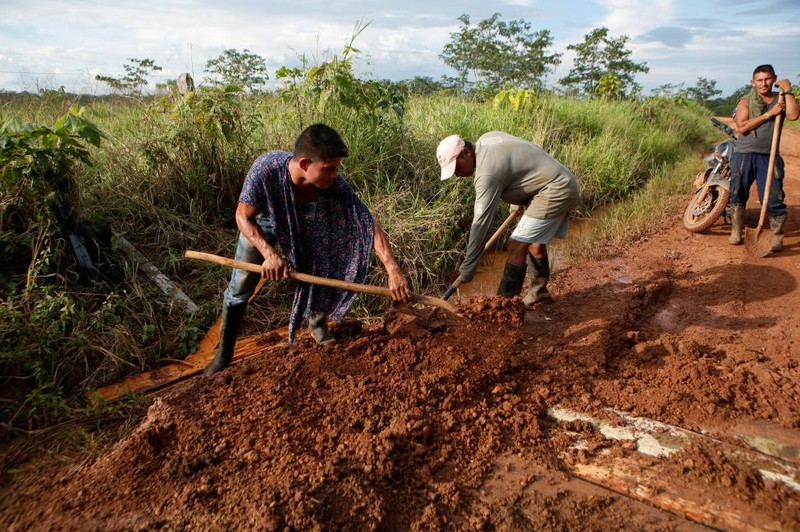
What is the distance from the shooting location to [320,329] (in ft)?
10.4

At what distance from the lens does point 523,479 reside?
2115 mm

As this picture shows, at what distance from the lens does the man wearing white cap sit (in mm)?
3201

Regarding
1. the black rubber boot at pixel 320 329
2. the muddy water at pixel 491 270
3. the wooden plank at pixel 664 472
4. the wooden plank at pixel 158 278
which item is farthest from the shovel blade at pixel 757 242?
the wooden plank at pixel 158 278

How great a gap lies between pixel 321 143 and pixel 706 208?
494 cm

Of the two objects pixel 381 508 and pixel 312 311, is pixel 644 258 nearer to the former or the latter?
pixel 312 311

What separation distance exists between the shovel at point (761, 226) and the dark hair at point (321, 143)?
423cm

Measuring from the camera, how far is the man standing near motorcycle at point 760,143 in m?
4.41

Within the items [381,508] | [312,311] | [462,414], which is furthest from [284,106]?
[381,508]

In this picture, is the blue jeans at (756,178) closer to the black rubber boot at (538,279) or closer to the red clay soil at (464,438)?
the red clay soil at (464,438)

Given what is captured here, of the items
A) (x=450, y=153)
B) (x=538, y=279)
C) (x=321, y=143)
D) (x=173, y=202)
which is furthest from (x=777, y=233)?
(x=173, y=202)

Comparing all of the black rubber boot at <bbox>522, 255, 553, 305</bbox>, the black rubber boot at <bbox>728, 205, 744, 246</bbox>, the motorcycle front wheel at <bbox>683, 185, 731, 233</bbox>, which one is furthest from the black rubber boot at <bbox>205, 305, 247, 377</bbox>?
the motorcycle front wheel at <bbox>683, 185, 731, 233</bbox>

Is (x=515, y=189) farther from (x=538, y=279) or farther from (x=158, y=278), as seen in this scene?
(x=158, y=278)

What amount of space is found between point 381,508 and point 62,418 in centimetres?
205

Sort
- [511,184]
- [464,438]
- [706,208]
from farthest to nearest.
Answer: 1. [706,208]
2. [511,184]
3. [464,438]
